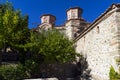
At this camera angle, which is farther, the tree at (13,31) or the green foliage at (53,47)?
the tree at (13,31)

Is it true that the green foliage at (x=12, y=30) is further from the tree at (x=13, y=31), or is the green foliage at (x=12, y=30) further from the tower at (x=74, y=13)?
the tower at (x=74, y=13)

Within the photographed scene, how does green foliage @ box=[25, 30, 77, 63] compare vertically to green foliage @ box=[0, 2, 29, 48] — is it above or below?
below

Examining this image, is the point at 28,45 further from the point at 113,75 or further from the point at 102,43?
the point at 113,75

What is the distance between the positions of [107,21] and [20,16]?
8.81 metres

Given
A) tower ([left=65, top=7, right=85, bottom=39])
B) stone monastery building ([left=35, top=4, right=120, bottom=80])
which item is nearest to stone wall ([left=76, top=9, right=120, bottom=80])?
stone monastery building ([left=35, top=4, right=120, bottom=80])

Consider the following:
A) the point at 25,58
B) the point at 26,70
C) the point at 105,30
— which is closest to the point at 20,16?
the point at 25,58

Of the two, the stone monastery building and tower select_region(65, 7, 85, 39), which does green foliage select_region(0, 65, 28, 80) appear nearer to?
the stone monastery building

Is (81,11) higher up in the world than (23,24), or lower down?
higher up

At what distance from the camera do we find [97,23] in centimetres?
1321

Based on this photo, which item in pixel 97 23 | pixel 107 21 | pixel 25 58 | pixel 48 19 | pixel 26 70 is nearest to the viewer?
pixel 107 21

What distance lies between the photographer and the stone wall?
10883 millimetres

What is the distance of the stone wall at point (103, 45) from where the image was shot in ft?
35.7

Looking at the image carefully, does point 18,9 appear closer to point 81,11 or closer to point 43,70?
point 43,70

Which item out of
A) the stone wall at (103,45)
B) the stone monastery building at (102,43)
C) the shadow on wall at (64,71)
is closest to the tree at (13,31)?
the shadow on wall at (64,71)
